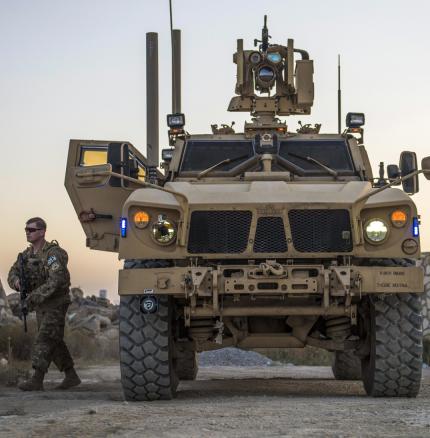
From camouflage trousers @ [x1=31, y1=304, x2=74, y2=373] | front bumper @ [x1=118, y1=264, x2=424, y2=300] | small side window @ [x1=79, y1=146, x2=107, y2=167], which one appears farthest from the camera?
small side window @ [x1=79, y1=146, x2=107, y2=167]

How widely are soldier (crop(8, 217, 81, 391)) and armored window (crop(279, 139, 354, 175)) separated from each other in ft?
8.53

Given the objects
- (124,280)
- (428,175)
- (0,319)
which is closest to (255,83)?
(428,175)

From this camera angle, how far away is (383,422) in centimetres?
741

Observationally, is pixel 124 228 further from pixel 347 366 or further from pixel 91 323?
pixel 91 323

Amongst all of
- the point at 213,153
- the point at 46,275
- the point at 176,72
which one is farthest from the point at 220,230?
the point at 176,72

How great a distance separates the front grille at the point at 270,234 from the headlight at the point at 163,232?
702 millimetres

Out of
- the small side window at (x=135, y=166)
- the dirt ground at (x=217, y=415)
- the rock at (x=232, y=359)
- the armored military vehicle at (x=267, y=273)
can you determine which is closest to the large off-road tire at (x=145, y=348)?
the armored military vehicle at (x=267, y=273)

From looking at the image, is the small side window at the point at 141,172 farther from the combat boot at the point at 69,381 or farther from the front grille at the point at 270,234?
the combat boot at the point at 69,381

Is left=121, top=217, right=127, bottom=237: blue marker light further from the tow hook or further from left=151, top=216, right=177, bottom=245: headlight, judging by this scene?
the tow hook

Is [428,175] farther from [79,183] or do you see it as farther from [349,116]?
[79,183]

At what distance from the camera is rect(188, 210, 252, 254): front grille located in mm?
9484

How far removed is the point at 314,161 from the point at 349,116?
874 mm

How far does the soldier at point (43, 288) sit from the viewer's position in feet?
38.3

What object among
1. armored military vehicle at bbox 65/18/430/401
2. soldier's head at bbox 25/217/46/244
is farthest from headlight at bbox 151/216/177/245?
soldier's head at bbox 25/217/46/244
